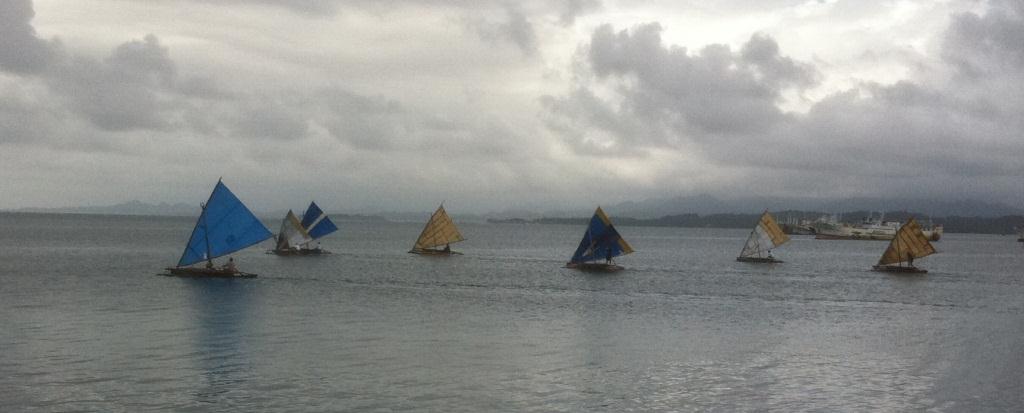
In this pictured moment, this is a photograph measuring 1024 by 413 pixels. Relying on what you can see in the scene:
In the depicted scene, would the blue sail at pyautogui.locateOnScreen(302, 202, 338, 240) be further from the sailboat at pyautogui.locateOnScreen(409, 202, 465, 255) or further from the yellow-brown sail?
the yellow-brown sail

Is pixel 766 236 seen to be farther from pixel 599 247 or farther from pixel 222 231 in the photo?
pixel 222 231

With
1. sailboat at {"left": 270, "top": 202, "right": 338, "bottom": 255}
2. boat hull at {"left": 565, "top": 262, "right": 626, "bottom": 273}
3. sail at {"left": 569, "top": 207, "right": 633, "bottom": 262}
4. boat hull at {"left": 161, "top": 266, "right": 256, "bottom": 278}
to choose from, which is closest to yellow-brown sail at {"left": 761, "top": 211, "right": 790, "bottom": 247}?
boat hull at {"left": 565, "top": 262, "right": 626, "bottom": 273}

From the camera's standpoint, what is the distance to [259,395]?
85.2 feet

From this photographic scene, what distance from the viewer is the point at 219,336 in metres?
37.2

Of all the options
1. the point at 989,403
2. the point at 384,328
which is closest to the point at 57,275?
the point at 384,328

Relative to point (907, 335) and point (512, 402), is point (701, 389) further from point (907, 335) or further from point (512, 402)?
point (907, 335)

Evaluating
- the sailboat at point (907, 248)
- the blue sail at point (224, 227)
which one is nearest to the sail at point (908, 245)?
the sailboat at point (907, 248)

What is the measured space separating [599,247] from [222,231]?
109 ft

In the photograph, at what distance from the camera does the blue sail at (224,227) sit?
203 ft

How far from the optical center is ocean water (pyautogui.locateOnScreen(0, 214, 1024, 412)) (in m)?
26.4

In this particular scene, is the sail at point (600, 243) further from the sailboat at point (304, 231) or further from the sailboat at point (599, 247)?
the sailboat at point (304, 231)

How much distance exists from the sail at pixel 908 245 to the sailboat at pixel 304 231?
2383 inches

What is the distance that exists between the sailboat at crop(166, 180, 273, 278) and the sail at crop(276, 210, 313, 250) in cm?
3962

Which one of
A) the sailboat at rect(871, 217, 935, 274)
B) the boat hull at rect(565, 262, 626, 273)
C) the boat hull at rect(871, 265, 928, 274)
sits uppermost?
the sailboat at rect(871, 217, 935, 274)
